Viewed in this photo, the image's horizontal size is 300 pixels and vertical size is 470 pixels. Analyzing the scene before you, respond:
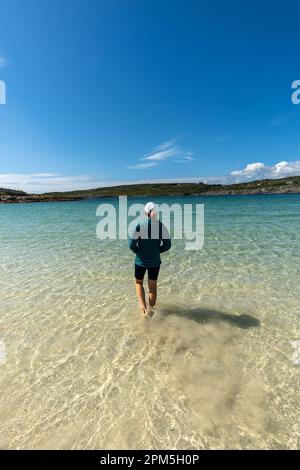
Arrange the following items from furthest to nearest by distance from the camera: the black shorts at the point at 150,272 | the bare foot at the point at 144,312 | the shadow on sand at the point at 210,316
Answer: the bare foot at the point at 144,312, the black shorts at the point at 150,272, the shadow on sand at the point at 210,316

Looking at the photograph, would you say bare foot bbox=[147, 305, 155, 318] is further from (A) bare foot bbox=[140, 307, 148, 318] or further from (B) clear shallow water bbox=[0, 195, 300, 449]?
(B) clear shallow water bbox=[0, 195, 300, 449]

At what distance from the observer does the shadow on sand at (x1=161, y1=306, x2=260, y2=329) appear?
691cm

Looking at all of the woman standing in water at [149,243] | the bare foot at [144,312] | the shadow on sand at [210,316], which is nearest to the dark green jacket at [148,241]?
the woman standing in water at [149,243]

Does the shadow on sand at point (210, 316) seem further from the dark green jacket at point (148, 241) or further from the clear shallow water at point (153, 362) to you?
the dark green jacket at point (148, 241)

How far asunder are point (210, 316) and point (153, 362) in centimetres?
245

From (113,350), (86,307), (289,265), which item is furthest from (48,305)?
(289,265)

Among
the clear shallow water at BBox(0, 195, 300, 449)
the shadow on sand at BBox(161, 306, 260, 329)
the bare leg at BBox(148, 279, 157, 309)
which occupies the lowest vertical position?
the clear shallow water at BBox(0, 195, 300, 449)

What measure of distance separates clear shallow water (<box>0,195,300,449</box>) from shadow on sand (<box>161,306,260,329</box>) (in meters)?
0.03

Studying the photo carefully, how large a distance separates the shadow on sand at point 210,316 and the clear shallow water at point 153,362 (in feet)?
0.10

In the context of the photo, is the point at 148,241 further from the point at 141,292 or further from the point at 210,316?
the point at 210,316

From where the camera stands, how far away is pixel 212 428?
3916 mm

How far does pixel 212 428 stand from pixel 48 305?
620 centimetres

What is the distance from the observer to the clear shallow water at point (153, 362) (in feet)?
13.0

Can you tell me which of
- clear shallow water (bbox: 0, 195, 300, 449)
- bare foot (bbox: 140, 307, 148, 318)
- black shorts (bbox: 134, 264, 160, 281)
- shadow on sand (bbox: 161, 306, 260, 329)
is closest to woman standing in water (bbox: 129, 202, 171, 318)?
black shorts (bbox: 134, 264, 160, 281)
